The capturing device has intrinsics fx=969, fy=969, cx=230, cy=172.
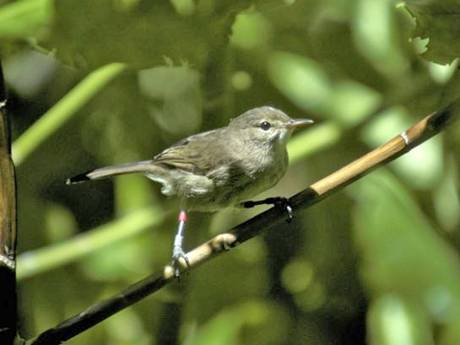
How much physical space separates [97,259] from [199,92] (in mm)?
185

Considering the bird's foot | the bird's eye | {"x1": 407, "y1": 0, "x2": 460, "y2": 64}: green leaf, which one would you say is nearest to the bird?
the bird's eye

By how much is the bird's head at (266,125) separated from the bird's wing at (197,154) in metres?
0.03

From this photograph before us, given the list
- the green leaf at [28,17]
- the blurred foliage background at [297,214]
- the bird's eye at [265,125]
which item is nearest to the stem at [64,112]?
the blurred foliage background at [297,214]

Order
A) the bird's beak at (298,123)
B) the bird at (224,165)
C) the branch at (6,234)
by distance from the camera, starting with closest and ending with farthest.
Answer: the branch at (6,234) → the bird's beak at (298,123) → the bird at (224,165)

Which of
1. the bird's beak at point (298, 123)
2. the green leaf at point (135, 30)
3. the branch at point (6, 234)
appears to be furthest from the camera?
the bird's beak at point (298, 123)

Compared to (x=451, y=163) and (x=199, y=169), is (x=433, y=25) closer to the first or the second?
(x=451, y=163)

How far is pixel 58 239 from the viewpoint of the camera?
0.94 meters

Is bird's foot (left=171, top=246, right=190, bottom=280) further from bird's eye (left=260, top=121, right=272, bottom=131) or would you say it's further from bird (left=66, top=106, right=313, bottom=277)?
bird's eye (left=260, top=121, right=272, bottom=131)

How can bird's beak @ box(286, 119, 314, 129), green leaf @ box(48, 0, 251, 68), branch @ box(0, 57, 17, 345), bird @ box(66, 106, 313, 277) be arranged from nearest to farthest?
branch @ box(0, 57, 17, 345) < green leaf @ box(48, 0, 251, 68) < bird's beak @ box(286, 119, 314, 129) < bird @ box(66, 106, 313, 277)

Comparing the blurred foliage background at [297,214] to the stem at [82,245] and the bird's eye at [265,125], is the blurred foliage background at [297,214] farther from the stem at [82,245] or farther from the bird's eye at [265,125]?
the bird's eye at [265,125]

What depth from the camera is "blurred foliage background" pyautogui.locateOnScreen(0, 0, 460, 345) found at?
2.77ft

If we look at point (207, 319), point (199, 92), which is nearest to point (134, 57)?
point (199, 92)

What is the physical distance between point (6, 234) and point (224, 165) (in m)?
0.49

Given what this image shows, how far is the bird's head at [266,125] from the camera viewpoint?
97 cm
